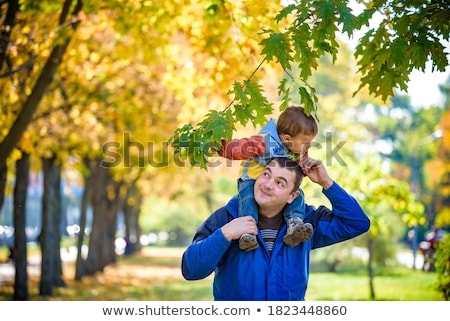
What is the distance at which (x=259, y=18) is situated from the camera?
30.7 feet

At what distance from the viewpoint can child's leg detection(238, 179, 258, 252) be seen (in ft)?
13.3

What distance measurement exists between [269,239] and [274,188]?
11.0 inches

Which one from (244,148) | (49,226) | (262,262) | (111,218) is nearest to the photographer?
(262,262)

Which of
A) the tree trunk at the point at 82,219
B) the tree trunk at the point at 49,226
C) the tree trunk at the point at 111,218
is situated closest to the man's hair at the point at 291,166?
the tree trunk at the point at 49,226

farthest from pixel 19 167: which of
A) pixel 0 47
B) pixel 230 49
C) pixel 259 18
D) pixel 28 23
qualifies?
pixel 259 18

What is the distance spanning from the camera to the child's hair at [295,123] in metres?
4.48

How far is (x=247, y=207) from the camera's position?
14.2 ft

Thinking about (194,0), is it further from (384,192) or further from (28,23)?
(384,192)

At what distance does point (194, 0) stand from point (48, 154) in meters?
7.43

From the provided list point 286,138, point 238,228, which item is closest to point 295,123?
point 286,138

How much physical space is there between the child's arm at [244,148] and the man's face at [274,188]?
12 centimetres

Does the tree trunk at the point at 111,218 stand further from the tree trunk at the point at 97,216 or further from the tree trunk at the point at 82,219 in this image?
the tree trunk at the point at 82,219

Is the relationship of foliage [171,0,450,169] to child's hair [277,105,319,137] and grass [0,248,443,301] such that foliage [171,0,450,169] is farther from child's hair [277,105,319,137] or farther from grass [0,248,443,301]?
grass [0,248,443,301]

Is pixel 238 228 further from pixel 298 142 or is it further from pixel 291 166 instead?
pixel 298 142
